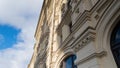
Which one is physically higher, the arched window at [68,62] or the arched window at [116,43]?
the arched window at [68,62]

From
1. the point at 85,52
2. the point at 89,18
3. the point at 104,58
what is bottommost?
the point at 104,58

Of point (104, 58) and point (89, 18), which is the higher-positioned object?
point (89, 18)

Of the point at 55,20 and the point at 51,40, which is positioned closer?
the point at 51,40

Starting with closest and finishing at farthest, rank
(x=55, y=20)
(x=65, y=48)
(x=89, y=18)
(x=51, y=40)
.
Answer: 1. (x=89, y=18)
2. (x=65, y=48)
3. (x=51, y=40)
4. (x=55, y=20)

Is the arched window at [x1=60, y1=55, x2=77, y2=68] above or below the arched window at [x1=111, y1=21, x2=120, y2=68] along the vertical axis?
above

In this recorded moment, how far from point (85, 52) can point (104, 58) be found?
94cm

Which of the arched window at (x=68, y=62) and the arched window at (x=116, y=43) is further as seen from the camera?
the arched window at (x=68, y=62)

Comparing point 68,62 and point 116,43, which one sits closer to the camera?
point 116,43

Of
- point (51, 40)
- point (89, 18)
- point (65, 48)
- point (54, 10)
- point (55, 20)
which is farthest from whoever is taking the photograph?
point (54, 10)

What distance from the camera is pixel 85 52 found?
7.00 m

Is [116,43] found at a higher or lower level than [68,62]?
lower

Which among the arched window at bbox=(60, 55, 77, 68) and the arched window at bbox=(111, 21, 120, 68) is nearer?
the arched window at bbox=(111, 21, 120, 68)

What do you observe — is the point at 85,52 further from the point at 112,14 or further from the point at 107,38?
the point at 112,14

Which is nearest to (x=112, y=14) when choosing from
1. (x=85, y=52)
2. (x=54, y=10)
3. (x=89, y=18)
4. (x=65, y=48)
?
(x=89, y=18)
